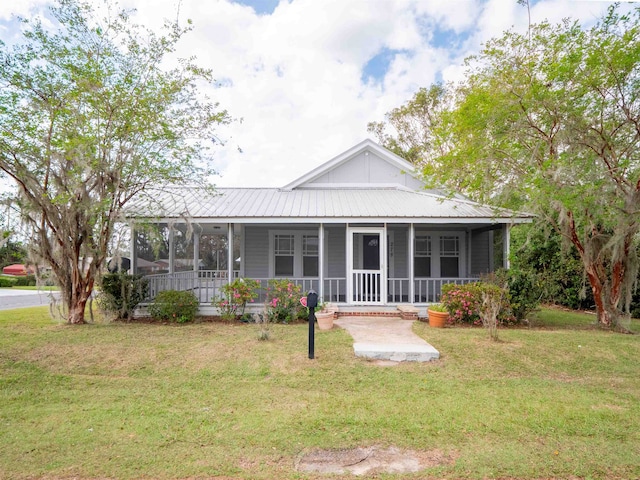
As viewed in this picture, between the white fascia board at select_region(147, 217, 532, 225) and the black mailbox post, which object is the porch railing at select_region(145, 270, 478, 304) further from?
the black mailbox post

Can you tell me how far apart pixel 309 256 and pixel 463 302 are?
5724 millimetres

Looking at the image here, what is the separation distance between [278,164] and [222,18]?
45.7 feet

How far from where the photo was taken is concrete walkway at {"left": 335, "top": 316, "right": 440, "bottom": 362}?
6.96 m

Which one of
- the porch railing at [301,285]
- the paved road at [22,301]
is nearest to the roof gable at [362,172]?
the porch railing at [301,285]

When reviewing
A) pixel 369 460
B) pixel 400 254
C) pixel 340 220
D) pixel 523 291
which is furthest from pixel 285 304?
pixel 369 460

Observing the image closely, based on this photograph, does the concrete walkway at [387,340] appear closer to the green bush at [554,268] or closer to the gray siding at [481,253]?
the gray siding at [481,253]

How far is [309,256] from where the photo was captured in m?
13.7

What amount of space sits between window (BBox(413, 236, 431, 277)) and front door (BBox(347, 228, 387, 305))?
A: 2364 mm

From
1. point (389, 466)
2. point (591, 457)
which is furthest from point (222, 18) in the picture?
point (591, 457)

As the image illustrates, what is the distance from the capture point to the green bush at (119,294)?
416 inches

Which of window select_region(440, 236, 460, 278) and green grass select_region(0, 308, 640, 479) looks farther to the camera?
window select_region(440, 236, 460, 278)

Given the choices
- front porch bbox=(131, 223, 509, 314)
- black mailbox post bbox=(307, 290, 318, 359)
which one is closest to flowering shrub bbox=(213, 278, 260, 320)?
front porch bbox=(131, 223, 509, 314)

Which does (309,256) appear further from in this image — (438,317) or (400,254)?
(438,317)

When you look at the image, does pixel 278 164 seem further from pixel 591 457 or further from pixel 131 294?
pixel 591 457
